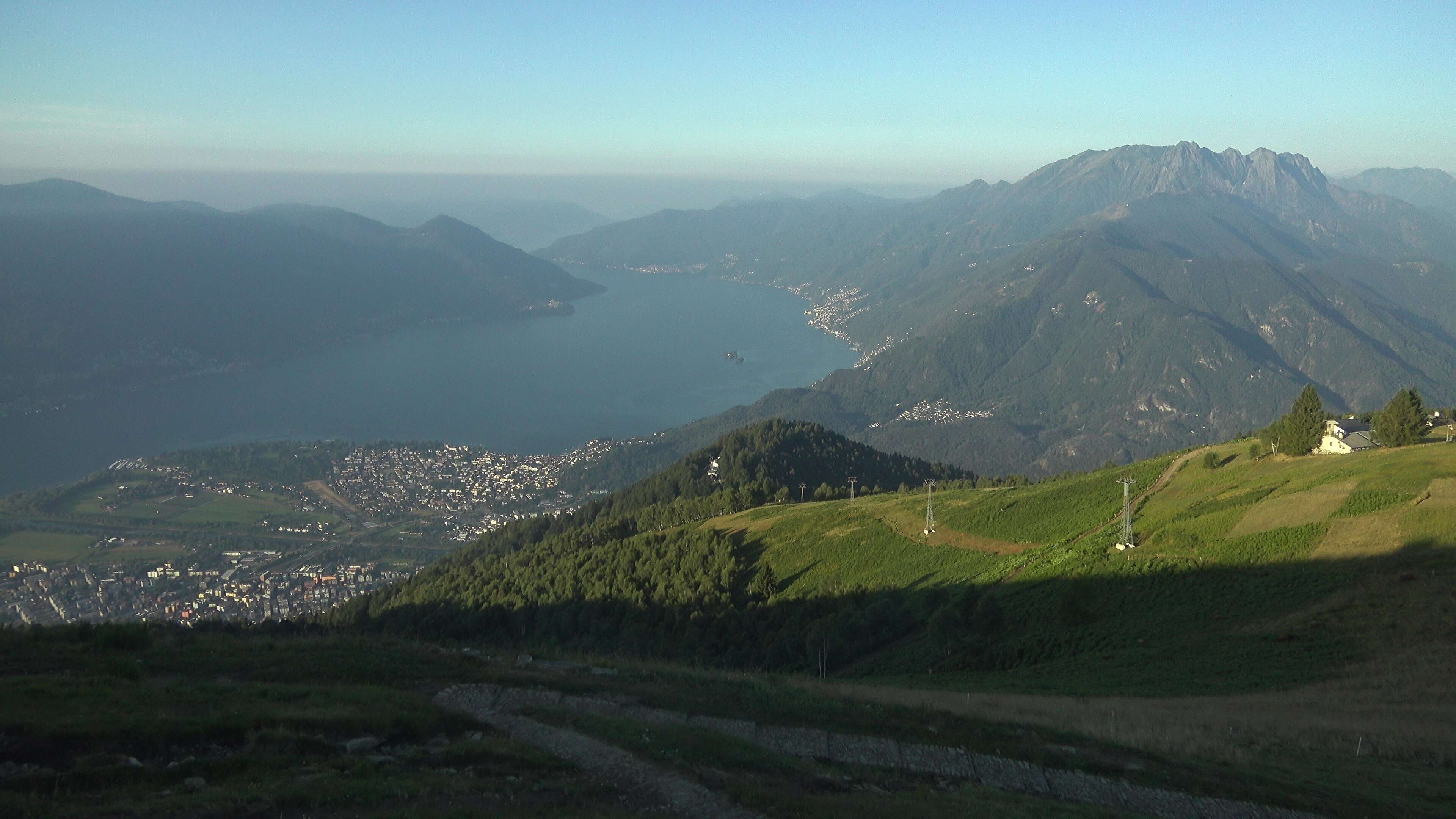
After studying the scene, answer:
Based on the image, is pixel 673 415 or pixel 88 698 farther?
pixel 673 415

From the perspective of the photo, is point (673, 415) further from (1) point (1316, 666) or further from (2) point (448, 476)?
(1) point (1316, 666)

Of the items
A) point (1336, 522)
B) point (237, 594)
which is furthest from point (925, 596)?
point (237, 594)

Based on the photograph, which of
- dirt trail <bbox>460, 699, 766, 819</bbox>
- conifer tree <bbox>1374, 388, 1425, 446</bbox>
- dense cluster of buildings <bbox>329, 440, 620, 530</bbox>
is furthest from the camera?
dense cluster of buildings <bbox>329, 440, 620, 530</bbox>

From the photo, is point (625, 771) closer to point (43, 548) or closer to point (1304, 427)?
point (1304, 427)

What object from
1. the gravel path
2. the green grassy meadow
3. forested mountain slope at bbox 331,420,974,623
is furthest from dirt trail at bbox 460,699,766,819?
the green grassy meadow

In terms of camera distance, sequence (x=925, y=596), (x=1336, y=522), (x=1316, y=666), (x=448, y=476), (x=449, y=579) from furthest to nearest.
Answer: (x=448, y=476), (x=449, y=579), (x=925, y=596), (x=1336, y=522), (x=1316, y=666)

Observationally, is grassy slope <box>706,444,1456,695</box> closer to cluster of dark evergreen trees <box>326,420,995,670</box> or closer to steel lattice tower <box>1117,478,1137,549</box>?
steel lattice tower <box>1117,478,1137,549</box>
